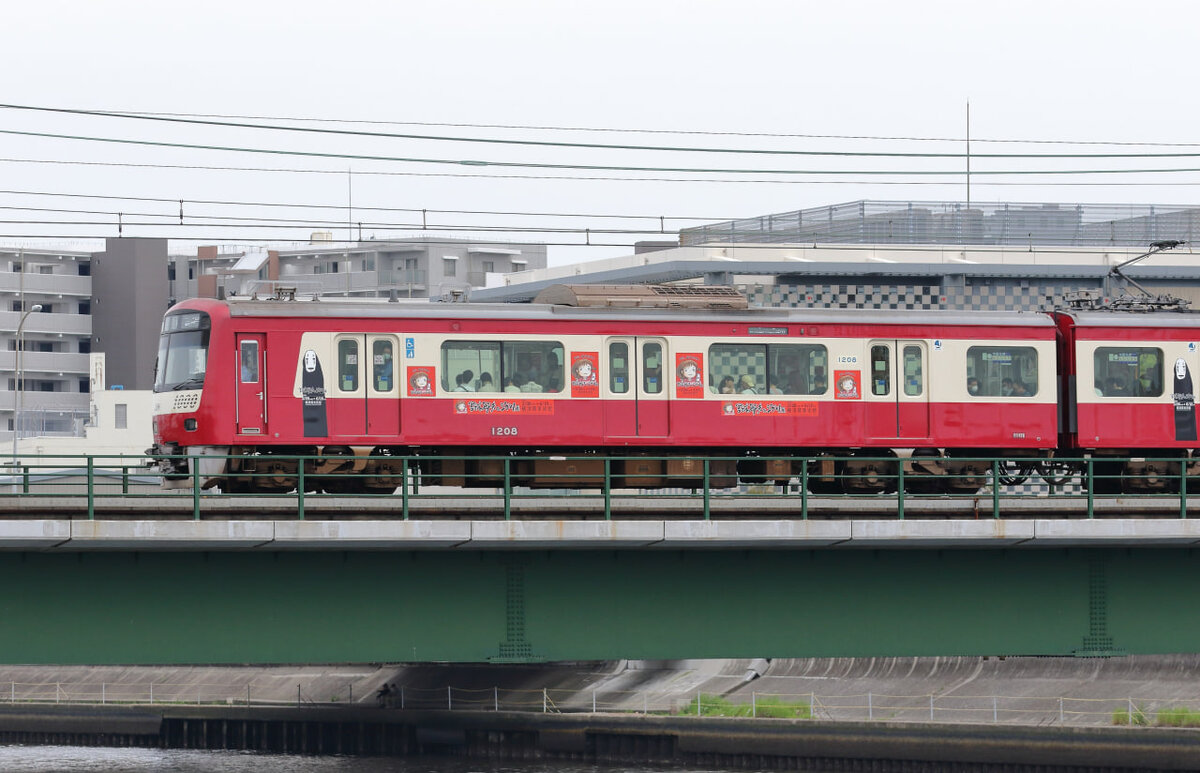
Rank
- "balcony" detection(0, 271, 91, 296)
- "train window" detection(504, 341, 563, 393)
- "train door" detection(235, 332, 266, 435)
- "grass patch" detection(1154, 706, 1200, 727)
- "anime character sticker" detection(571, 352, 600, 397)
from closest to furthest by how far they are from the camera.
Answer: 1. "train door" detection(235, 332, 266, 435)
2. "train window" detection(504, 341, 563, 393)
3. "anime character sticker" detection(571, 352, 600, 397)
4. "grass patch" detection(1154, 706, 1200, 727)
5. "balcony" detection(0, 271, 91, 296)

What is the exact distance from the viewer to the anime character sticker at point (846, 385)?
1201 inches

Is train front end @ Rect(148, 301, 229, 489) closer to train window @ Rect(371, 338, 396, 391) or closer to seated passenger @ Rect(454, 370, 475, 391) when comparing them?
train window @ Rect(371, 338, 396, 391)

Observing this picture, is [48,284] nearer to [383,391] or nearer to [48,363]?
[48,363]

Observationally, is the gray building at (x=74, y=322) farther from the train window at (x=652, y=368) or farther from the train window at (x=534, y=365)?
the train window at (x=652, y=368)

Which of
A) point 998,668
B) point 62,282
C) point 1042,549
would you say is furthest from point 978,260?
point 62,282

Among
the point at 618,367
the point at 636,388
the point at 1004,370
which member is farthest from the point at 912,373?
the point at 618,367

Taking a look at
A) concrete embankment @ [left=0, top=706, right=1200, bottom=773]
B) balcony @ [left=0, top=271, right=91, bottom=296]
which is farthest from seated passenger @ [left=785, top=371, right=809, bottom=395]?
balcony @ [left=0, top=271, right=91, bottom=296]

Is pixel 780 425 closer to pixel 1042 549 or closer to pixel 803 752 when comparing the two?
pixel 1042 549

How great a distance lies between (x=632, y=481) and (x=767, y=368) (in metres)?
3.09

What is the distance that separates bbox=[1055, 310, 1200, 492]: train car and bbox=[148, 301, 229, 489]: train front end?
596 inches

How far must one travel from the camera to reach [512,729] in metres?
54.8

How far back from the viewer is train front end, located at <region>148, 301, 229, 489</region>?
28047 millimetres

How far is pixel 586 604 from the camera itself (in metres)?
23.1

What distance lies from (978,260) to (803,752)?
1697 cm
